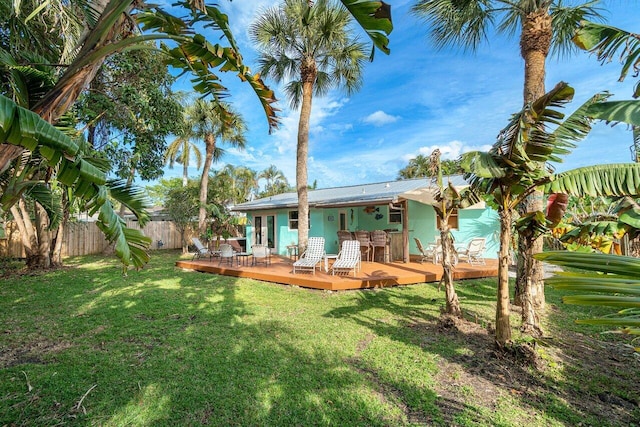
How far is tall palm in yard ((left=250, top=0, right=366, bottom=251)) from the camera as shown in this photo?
11.3 meters

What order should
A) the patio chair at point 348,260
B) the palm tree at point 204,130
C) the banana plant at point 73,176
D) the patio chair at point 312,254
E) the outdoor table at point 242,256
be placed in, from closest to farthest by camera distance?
the banana plant at point 73,176
the patio chair at point 348,260
the patio chair at point 312,254
the outdoor table at point 242,256
the palm tree at point 204,130

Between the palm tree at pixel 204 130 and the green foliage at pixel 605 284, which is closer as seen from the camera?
the green foliage at pixel 605 284

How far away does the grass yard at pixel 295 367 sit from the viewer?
354 centimetres

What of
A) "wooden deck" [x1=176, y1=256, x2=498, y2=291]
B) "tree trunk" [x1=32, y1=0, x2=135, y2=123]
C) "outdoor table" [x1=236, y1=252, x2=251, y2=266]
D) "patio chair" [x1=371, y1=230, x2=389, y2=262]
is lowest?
"wooden deck" [x1=176, y1=256, x2=498, y2=291]

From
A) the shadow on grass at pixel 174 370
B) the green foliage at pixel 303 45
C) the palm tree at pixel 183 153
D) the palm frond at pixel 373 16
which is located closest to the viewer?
the palm frond at pixel 373 16

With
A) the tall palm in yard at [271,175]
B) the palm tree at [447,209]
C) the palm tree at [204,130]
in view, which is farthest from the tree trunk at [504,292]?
the tall palm in yard at [271,175]

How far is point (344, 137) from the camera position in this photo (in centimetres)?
3684

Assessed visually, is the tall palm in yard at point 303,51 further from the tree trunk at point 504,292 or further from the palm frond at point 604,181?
the palm frond at point 604,181

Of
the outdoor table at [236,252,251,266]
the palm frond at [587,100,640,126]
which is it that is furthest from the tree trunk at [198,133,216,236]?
the palm frond at [587,100,640,126]

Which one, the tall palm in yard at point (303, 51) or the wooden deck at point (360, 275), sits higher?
the tall palm in yard at point (303, 51)

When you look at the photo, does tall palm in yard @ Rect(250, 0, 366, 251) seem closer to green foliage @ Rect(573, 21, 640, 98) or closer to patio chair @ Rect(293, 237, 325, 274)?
patio chair @ Rect(293, 237, 325, 274)

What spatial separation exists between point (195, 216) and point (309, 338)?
63.2 feet

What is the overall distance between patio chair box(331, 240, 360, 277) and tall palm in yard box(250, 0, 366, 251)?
195 centimetres

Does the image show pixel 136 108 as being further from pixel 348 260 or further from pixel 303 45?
pixel 348 260
